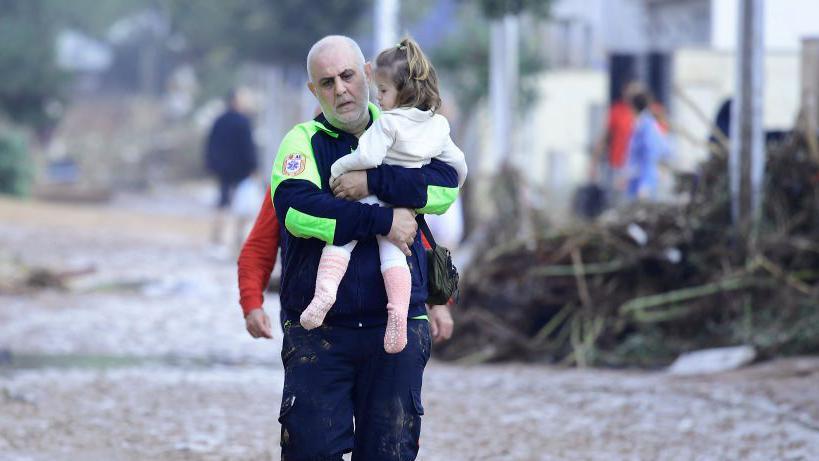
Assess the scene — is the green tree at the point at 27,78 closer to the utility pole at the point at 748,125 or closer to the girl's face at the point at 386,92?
the utility pole at the point at 748,125

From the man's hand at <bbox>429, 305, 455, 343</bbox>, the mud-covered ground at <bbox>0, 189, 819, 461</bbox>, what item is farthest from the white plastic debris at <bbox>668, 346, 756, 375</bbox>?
the man's hand at <bbox>429, 305, 455, 343</bbox>

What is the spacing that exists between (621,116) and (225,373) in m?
9.17

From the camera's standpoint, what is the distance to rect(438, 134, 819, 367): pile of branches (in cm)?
937

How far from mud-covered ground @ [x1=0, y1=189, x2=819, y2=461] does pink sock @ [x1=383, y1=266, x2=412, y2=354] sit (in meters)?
2.50

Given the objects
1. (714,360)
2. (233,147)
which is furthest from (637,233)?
(233,147)

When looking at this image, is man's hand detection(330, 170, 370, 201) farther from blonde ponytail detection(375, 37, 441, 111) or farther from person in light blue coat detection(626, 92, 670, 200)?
person in light blue coat detection(626, 92, 670, 200)

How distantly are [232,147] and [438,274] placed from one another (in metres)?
12.8

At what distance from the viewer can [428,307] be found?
16.0ft

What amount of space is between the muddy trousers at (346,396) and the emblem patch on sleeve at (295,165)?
46cm

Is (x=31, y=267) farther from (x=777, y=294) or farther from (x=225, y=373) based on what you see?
(x=777, y=294)

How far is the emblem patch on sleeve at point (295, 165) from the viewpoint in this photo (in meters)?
4.20

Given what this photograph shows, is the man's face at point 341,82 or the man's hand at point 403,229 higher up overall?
the man's face at point 341,82

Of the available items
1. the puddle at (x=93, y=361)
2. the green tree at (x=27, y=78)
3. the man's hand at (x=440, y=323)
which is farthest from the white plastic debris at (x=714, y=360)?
the green tree at (x=27, y=78)

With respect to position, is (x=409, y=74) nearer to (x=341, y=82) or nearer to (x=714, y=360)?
(x=341, y=82)
